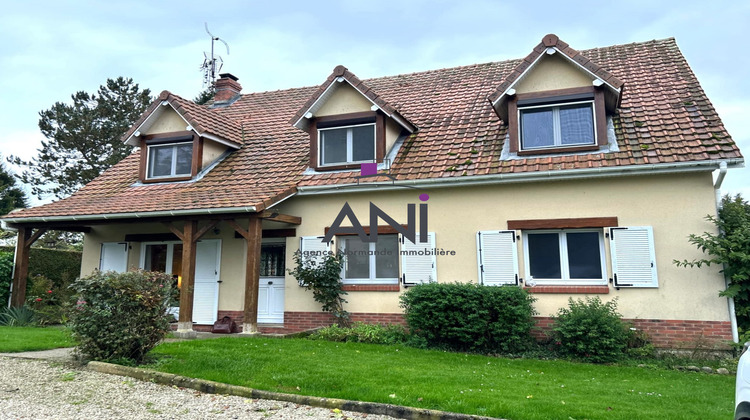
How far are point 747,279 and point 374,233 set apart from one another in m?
6.95

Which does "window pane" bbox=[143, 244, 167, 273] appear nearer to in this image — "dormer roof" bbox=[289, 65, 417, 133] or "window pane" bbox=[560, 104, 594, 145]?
"dormer roof" bbox=[289, 65, 417, 133]

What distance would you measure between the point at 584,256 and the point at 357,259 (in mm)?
4856

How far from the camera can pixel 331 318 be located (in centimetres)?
1120

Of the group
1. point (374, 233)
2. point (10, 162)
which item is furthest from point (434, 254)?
point (10, 162)

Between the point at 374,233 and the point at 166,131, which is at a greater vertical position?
the point at 166,131

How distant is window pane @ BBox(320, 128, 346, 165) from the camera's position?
1245 cm

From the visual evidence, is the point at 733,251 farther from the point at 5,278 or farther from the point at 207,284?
the point at 5,278

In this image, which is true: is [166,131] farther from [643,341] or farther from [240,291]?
[643,341]

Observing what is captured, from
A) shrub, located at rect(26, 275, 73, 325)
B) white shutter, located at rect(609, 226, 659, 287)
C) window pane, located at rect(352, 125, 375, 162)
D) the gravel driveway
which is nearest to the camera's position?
the gravel driveway

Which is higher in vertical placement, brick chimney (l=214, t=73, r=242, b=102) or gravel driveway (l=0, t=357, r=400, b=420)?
brick chimney (l=214, t=73, r=242, b=102)

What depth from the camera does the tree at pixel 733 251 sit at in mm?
8328

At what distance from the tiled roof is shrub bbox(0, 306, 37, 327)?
2388 millimetres

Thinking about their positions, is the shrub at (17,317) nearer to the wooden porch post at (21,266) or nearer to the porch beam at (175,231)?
the wooden porch post at (21,266)

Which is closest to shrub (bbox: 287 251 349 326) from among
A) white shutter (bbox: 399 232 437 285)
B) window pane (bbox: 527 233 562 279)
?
white shutter (bbox: 399 232 437 285)
